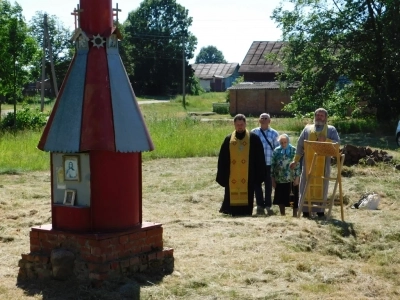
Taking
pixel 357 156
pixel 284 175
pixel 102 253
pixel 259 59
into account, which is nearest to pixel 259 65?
pixel 259 59

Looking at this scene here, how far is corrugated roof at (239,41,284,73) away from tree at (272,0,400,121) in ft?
78.8

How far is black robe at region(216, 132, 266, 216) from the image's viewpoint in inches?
394

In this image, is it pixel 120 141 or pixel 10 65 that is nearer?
pixel 120 141

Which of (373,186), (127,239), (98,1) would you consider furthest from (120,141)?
(373,186)

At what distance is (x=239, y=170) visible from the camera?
10.1 metres

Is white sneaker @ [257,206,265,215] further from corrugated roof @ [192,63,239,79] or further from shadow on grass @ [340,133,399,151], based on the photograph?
corrugated roof @ [192,63,239,79]

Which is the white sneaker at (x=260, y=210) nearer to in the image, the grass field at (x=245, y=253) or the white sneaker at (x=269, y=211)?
the white sneaker at (x=269, y=211)

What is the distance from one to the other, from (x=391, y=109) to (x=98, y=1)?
2170 centimetres

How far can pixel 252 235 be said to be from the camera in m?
8.06

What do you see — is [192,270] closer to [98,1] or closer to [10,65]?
[98,1]

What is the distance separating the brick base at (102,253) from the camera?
6.51 meters

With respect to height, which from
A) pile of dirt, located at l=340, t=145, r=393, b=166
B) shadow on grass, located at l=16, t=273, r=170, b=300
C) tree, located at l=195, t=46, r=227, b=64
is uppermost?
tree, located at l=195, t=46, r=227, b=64

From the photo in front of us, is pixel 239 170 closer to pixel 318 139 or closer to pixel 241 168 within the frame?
pixel 241 168

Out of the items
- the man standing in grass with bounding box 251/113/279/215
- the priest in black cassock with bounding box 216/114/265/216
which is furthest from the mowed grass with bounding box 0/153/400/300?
the man standing in grass with bounding box 251/113/279/215
